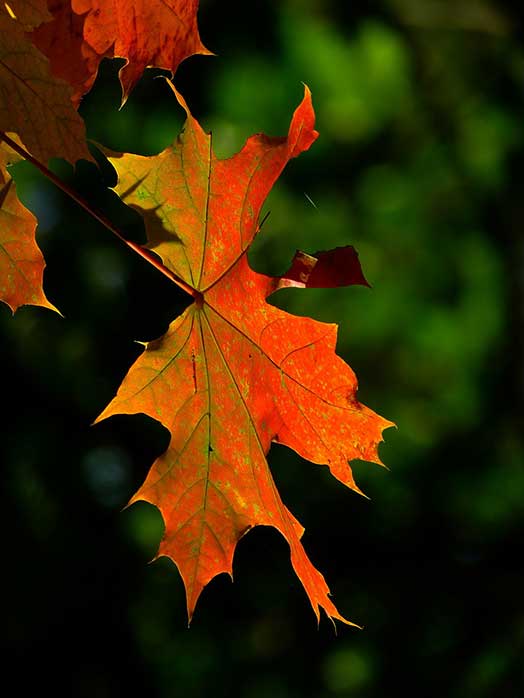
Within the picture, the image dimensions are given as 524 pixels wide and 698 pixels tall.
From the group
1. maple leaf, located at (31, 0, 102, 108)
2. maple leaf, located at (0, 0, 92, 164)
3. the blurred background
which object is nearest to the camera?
maple leaf, located at (0, 0, 92, 164)

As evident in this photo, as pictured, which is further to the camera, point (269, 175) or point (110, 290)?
point (110, 290)

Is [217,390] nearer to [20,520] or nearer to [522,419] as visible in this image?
[20,520]

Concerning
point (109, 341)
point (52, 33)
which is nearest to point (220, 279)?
point (52, 33)

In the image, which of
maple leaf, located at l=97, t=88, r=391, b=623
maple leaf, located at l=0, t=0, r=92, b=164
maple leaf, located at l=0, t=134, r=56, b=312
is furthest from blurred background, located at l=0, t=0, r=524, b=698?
maple leaf, located at l=0, t=0, r=92, b=164

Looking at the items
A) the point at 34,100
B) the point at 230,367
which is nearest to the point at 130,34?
the point at 34,100

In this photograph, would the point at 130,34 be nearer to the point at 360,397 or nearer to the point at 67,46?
the point at 67,46

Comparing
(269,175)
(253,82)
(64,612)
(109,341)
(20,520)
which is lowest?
(64,612)

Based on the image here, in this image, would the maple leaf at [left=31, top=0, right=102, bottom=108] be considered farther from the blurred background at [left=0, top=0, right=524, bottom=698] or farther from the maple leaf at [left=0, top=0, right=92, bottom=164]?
the blurred background at [left=0, top=0, right=524, bottom=698]

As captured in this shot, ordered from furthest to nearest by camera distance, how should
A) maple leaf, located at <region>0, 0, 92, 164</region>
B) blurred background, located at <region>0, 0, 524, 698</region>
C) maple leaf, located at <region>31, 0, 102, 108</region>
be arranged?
1. blurred background, located at <region>0, 0, 524, 698</region>
2. maple leaf, located at <region>31, 0, 102, 108</region>
3. maple leaf, located at <region>0, 0, 92, 164</region>
